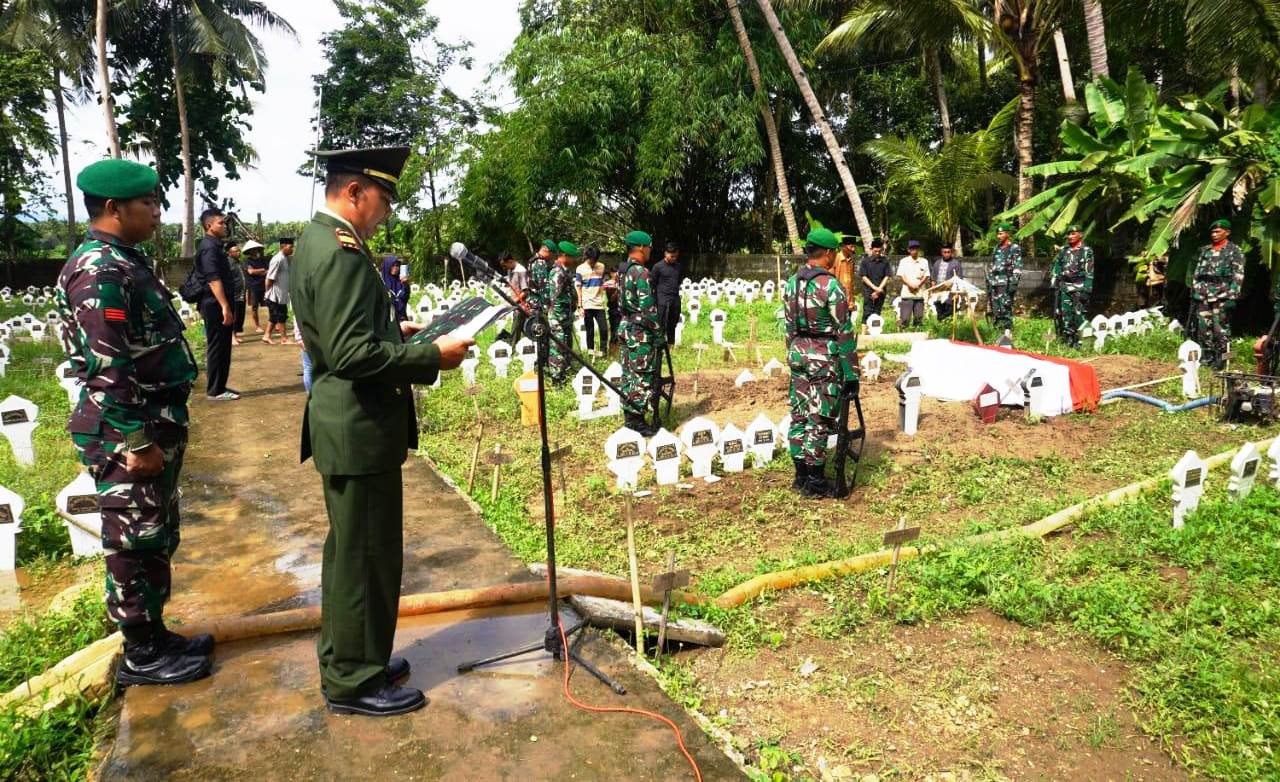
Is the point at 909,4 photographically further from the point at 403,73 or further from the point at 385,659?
the point at 403,73

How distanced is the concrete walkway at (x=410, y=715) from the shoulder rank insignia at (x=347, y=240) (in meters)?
1.63

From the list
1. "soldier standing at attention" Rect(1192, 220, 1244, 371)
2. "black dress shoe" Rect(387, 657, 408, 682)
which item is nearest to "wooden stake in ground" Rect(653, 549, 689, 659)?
"black dress shoe" Rect(387, 657, 408, 682)

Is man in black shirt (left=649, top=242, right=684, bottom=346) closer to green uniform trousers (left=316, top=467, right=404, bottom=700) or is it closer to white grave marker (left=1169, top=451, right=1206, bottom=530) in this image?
white grave marker (left=1169, top=451, right=1206, bottom=530)

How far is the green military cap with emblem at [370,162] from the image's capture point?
2.85m

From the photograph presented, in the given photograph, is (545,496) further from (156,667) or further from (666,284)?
(666,284)

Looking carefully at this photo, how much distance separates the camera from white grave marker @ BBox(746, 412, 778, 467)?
22.6ft

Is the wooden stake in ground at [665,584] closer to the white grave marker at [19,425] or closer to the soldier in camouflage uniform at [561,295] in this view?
the white grave marker at [19,425]

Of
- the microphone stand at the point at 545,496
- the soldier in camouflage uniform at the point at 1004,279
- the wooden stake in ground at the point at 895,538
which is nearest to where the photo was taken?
the microphone stand at the point at 545,496

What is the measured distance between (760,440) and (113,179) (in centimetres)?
495

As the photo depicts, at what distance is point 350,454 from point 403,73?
35120 millimetres

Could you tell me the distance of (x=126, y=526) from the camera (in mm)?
3107

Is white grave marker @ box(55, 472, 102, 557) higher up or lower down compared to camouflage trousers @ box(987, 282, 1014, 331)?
lower down

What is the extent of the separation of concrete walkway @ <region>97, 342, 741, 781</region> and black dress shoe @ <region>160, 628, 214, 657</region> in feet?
0.27

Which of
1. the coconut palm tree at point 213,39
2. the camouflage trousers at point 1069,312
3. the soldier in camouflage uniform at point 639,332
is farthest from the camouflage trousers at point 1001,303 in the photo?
the coconut palm tree at point 213,39
